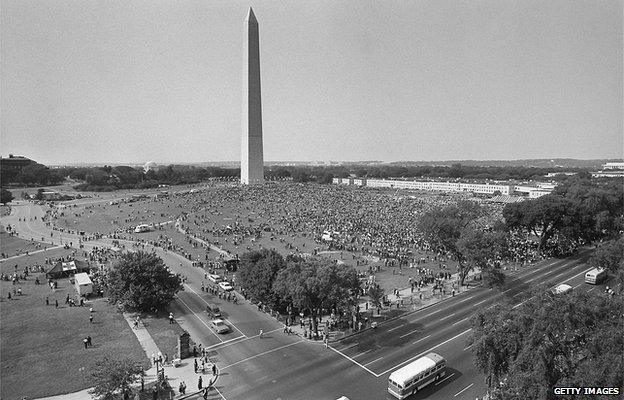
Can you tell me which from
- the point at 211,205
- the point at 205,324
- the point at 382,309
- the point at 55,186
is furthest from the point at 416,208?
the point at 55,186

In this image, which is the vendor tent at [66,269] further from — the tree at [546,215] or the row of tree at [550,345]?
the tree at [546,215]

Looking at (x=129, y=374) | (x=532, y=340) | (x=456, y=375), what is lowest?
(x=456, y=375)

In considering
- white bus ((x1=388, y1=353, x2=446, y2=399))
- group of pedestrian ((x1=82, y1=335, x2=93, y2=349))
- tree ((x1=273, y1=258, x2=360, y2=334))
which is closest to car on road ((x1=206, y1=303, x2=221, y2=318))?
tree ((x1=273, y1=258, x2=360, y2=334))

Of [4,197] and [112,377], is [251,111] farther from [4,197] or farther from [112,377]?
[112,377]

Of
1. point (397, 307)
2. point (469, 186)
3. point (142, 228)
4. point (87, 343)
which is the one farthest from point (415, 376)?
point (469, 186)

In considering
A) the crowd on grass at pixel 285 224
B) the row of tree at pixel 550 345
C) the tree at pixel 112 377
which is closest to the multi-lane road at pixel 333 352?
the row of tree at pixel 550 345

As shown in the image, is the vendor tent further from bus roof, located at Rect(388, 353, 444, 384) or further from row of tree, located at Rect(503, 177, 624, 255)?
row of tree, located at Rect(503, 177, 624, 255)

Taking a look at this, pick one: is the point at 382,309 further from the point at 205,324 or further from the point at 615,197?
the point at 615,197
